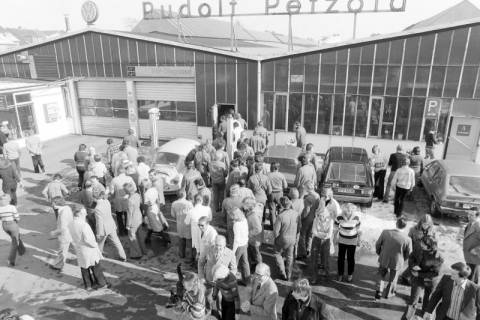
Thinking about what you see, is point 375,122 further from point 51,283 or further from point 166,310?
point 51,283

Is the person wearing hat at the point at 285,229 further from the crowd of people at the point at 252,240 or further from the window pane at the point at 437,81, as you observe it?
the window pane at the point at 437,81

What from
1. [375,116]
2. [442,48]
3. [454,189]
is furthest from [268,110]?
[454,189]

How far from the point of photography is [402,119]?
14578 mm

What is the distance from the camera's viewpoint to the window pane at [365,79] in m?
14.4

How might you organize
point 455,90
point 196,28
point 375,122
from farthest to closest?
point 196,28, point 375,122, point 455,90

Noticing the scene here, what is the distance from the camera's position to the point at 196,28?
35062mm

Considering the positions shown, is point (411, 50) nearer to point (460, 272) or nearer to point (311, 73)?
point (311, 73)

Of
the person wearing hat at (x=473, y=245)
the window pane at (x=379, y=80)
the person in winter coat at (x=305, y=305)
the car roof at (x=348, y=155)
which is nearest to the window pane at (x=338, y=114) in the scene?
the window pane at (x=379, y=80)

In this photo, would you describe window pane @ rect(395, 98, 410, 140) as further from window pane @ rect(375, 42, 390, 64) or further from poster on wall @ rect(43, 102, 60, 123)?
poster on wall @ rect(43, 102, 60, 123)

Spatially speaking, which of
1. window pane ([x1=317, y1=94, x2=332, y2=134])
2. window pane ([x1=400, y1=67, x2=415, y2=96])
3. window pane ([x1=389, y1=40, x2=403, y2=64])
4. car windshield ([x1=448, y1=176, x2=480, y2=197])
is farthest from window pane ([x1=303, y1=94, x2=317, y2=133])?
car windshield ([x1=448, y1=176, x2=480, y2=197])

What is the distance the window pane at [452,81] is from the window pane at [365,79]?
2887mm

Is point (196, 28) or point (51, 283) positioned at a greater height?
point (196, 28)

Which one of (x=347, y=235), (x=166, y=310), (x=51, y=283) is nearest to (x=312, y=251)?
(x=347, y=235)

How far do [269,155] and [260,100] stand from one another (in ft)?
19.5
